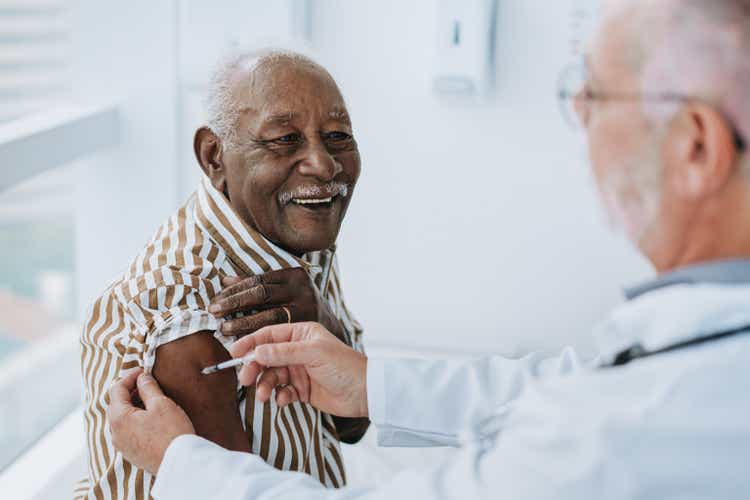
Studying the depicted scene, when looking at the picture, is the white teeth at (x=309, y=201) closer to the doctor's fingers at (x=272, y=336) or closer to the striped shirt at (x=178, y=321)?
the striped shirt at (x=178, y=321)

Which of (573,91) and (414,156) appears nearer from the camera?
(573,91)

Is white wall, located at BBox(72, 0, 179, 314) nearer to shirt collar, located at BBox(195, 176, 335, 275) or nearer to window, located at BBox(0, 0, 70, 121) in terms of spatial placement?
window, located at BBox(0, 0, 70, 121)

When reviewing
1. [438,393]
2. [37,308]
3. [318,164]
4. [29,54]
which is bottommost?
[37,308]

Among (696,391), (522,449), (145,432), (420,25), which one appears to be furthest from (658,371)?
(420,25)

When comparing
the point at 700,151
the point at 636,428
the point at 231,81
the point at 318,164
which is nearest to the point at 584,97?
the point at 700,151

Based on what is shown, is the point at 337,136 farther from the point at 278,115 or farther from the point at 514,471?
the point at 514,471

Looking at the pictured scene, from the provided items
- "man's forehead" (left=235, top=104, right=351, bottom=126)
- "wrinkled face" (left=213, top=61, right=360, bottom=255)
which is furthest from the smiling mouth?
"man's forehead" (left=235, top=104, right=351, bottom=126)

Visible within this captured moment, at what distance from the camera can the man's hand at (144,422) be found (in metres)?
1.31

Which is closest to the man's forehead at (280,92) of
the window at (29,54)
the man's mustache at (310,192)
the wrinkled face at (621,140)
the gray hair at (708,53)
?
the man's mustache at (310,192)

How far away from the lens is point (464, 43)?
2.61m

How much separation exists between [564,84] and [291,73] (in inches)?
18.0

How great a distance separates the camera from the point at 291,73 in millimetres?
1497

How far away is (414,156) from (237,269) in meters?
1.33

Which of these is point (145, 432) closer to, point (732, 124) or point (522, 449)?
point (522, 449)
